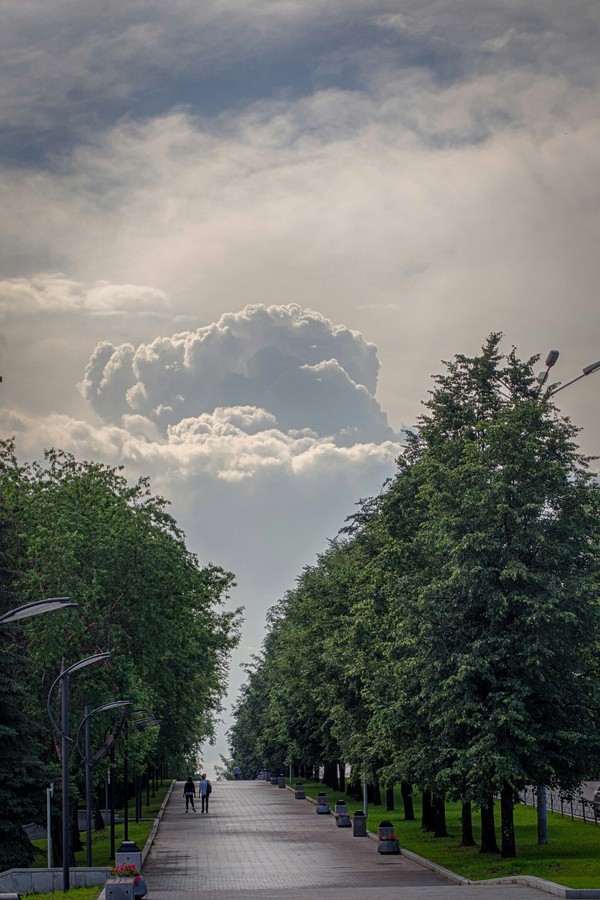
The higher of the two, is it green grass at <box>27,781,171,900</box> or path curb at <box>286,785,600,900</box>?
path curb at <box>286,785,600,900</box>

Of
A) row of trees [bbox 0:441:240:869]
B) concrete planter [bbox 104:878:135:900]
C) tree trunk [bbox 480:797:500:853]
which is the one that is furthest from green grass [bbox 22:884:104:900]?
tree trunk [bbox 480:797:500:853]

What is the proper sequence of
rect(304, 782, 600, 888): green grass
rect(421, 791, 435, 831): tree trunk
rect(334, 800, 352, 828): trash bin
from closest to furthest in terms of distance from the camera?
rect(304, 782, 600, 888): green grass, rect(421, 791, 435, 831): tree trunk, rect(334, 800, 352, 828): trash bin

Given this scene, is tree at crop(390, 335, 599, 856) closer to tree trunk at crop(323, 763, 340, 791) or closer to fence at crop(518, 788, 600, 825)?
fence at crop(518, 788, 600, 825)

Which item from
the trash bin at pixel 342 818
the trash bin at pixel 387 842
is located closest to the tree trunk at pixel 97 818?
the trash bin at pixel 342 818

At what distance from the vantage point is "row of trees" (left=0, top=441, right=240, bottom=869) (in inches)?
1383

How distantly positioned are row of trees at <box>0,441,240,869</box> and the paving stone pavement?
166 inches

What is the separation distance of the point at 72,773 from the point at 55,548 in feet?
23.7

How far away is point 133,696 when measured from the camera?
38.5 meters

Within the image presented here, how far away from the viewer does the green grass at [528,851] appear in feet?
92.3

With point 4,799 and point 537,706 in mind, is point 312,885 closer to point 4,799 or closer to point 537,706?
point 537,706

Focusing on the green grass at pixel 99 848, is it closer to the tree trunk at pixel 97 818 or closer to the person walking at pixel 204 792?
the tree trunk at pixel 97 818

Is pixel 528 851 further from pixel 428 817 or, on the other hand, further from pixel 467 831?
pixel 428 817

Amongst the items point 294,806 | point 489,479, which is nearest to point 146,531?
point 489,479

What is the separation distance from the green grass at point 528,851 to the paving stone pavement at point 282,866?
108cm
